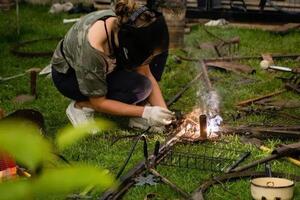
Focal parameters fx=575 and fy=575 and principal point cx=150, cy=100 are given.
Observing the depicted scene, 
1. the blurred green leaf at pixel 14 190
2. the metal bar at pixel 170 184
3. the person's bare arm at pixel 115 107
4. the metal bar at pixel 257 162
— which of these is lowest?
the metal bar at pixel 257 162

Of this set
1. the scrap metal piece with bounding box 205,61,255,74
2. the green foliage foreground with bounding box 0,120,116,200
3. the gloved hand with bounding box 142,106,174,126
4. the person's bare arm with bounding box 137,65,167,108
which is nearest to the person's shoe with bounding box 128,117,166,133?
the gloved hand with bounding box 142,106,174,126

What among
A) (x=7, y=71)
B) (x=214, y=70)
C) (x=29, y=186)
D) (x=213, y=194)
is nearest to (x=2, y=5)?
(x=7, y=71)

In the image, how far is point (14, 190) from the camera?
810 millimetres

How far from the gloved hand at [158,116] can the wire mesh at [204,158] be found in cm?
29

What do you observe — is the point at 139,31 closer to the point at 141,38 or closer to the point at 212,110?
the point at 141,38

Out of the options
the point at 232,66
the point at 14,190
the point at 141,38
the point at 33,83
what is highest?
the point at 14,190

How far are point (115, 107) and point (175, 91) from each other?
2.00 metres

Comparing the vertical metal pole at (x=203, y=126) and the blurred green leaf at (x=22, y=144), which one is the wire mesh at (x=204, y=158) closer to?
the vertical metal pole at (x=203, y=126)

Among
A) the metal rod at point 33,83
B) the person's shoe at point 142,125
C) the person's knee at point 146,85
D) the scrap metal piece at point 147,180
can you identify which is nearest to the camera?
the scrap metal piece at point 147,180

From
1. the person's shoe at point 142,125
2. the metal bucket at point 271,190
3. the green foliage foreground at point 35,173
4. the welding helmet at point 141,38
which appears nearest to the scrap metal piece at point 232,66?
the person's shoe at point 142,125

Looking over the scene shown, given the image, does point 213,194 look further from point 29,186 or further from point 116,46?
point 29,186

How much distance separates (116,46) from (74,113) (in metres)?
1.13

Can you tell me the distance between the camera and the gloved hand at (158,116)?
16.6 feet

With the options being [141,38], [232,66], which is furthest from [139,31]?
[232,66]
